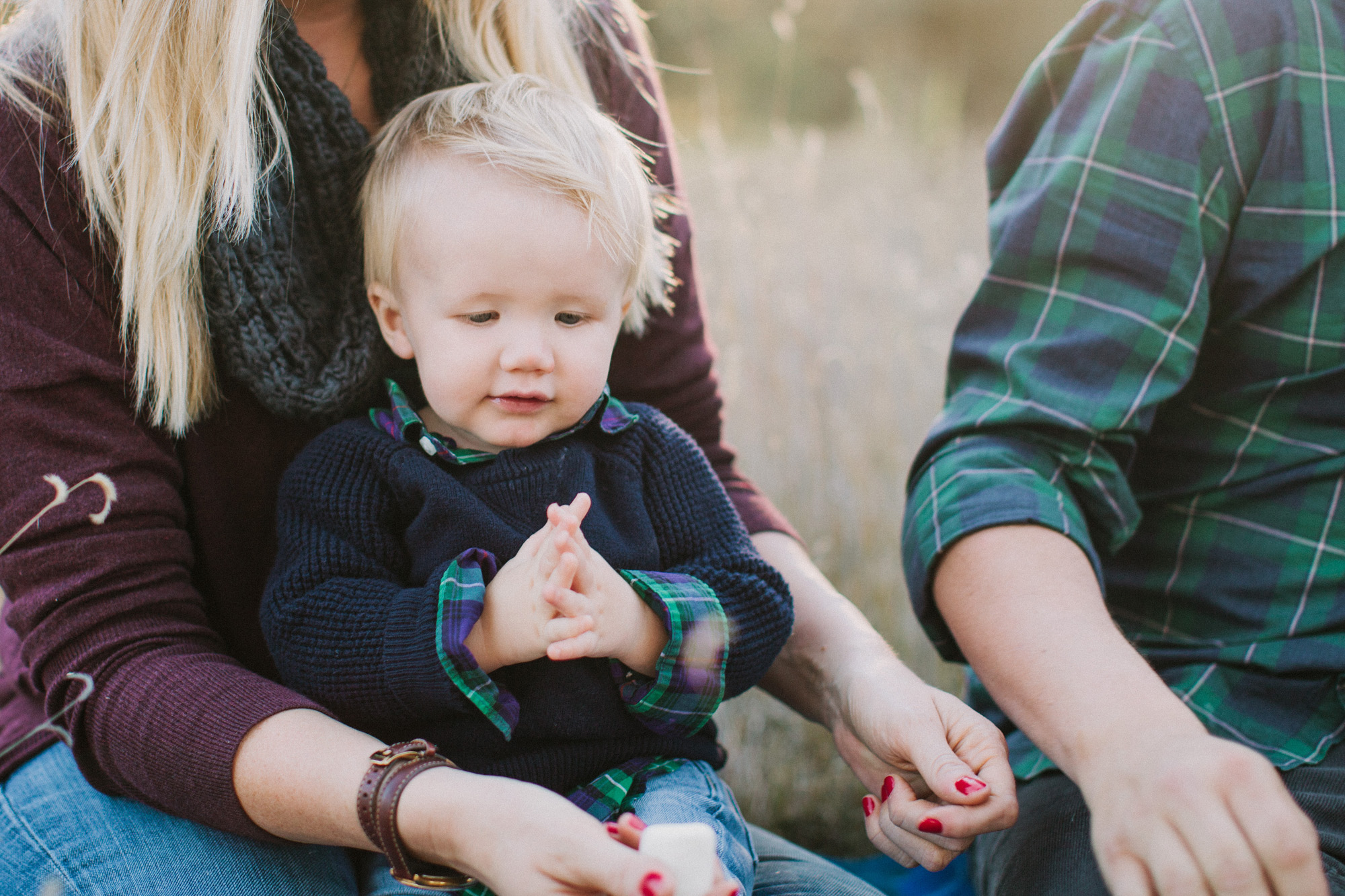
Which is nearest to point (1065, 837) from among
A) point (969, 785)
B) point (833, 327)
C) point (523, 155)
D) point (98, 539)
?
point (969, 785)

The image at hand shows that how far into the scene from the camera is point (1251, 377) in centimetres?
141

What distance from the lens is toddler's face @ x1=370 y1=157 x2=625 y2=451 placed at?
1240mm

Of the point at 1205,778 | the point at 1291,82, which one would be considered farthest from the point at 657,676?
the point at 1291,82

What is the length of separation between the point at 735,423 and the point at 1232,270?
1.65 m

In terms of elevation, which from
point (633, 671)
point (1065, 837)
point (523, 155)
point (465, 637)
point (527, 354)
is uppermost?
point (523, 155)

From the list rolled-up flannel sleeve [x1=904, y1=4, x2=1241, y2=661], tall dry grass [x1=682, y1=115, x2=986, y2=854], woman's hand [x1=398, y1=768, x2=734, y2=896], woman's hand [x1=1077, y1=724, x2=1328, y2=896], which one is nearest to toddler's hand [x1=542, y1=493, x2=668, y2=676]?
woman's hand [x1=398, y1=768, x2=734, y2=896]

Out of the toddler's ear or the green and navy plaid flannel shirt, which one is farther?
the toddler's ear

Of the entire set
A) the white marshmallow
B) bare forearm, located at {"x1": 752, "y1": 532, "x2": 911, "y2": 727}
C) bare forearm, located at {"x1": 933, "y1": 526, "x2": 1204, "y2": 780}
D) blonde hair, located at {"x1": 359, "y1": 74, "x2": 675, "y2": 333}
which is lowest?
bare forearm, located at {"x1": 752, "y1": 532, "x2": 911, "y2": 727}

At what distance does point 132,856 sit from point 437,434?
58 cm

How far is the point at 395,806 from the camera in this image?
1.03 m

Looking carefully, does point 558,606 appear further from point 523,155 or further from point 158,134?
point 158,134

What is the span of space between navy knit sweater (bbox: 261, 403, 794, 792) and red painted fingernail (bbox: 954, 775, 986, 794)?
0.27 m

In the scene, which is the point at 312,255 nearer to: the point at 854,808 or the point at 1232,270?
the point at 1232,270

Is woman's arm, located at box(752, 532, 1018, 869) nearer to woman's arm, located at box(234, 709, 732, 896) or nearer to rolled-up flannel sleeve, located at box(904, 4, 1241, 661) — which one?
rolled-up flannel sleeve, located at box(904, 4, 1241, 661)
